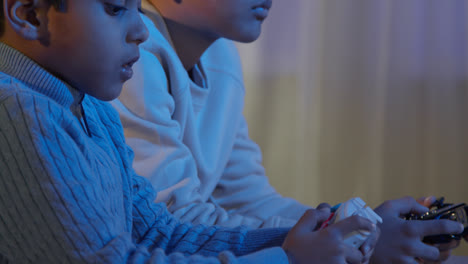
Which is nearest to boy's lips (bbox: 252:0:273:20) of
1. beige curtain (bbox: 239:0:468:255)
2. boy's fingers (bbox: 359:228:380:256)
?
boy's fingers (bbox: 359:228:380:256)

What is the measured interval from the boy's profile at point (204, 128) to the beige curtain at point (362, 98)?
0.78m

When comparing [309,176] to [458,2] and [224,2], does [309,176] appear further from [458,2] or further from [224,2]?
[224,2]

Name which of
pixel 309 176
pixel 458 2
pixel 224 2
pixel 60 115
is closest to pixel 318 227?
pixel 60 115

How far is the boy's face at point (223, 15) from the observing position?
42.4 inches

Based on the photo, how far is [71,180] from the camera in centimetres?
52

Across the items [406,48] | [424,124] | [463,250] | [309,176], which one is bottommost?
[463,250]

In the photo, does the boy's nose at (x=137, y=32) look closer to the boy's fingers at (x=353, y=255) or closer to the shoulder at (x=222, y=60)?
the boy's fingers at (x=353, y=255)

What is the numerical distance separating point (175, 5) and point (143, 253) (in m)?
0.69

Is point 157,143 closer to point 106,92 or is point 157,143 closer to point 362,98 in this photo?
point 106,92

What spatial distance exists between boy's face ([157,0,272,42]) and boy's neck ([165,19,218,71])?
0.01 meters

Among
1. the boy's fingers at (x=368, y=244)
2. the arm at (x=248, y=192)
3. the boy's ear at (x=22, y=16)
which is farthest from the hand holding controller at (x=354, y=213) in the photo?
the arm at (x=248, y=192)

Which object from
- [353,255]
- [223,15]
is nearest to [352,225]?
[353,255]

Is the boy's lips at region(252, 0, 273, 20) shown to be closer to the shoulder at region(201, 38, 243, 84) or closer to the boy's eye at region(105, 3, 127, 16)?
the shoulder at region(201, 38, 243, 84)

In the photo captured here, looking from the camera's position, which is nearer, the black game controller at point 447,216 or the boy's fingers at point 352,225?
the boy's fingers at point 352,225
